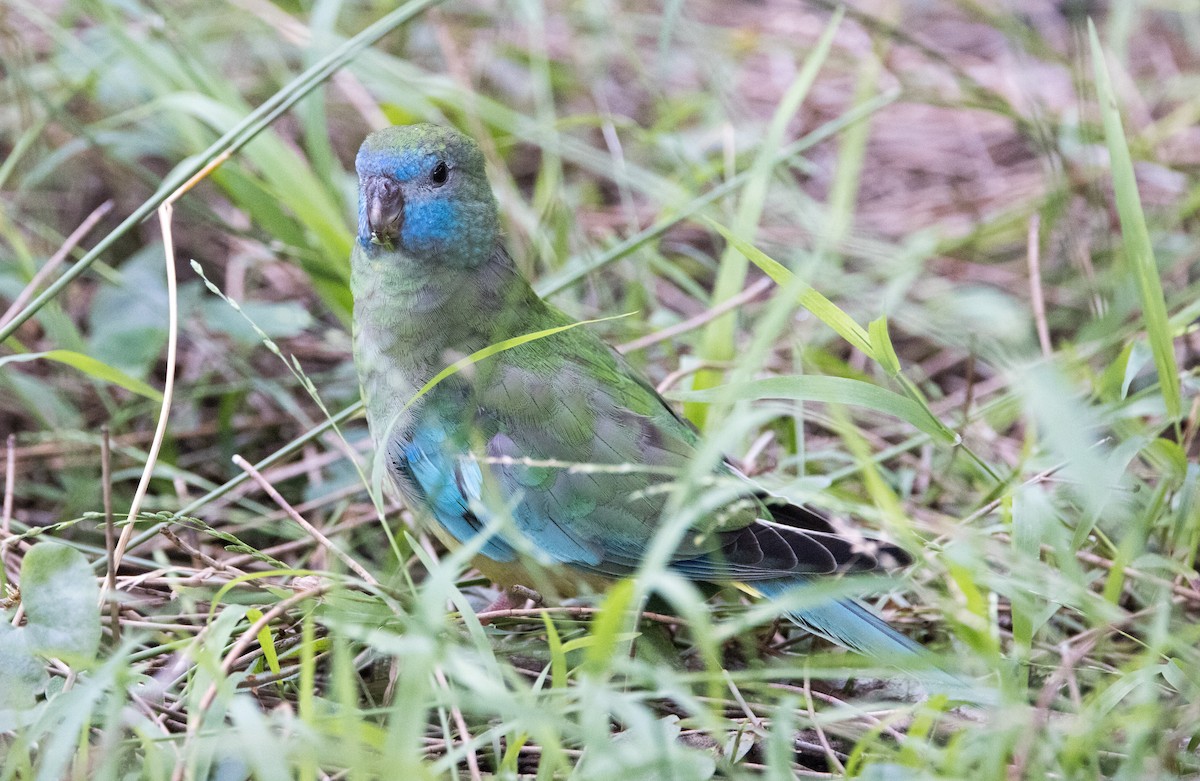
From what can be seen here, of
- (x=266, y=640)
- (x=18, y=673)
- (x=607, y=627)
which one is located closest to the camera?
(x=607, y=627)

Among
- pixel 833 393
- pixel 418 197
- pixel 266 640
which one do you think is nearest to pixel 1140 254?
pixel 833 393

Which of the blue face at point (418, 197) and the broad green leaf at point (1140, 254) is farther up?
the blue face at point (418, 197)

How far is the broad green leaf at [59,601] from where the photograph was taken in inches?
68.4

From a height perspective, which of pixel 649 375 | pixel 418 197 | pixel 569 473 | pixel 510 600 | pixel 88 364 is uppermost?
pixel 418 197

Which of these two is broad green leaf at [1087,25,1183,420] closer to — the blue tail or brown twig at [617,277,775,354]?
the blue tail

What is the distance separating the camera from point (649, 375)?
127 inches

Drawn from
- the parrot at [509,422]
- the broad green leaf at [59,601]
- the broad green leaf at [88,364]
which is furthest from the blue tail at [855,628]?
the broad green leaf at [88,364]

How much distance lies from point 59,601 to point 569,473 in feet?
3.19

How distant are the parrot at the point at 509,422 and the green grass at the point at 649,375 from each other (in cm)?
13

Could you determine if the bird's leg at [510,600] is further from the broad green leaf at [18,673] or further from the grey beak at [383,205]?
the broad green leaf at [18,673]

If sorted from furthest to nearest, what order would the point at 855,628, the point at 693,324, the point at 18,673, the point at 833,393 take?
the point at 693,324, the point at 855,628, the point at 833,393, the point at 18,673

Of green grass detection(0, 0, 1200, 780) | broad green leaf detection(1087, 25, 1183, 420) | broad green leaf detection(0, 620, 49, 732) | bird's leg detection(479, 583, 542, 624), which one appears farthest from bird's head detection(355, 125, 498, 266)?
broad green leaf detection(1087, 25, 1183, 420)

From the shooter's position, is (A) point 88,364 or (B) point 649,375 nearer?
(A) point 88,364

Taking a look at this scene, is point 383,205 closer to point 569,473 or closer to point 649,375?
point 569,473
